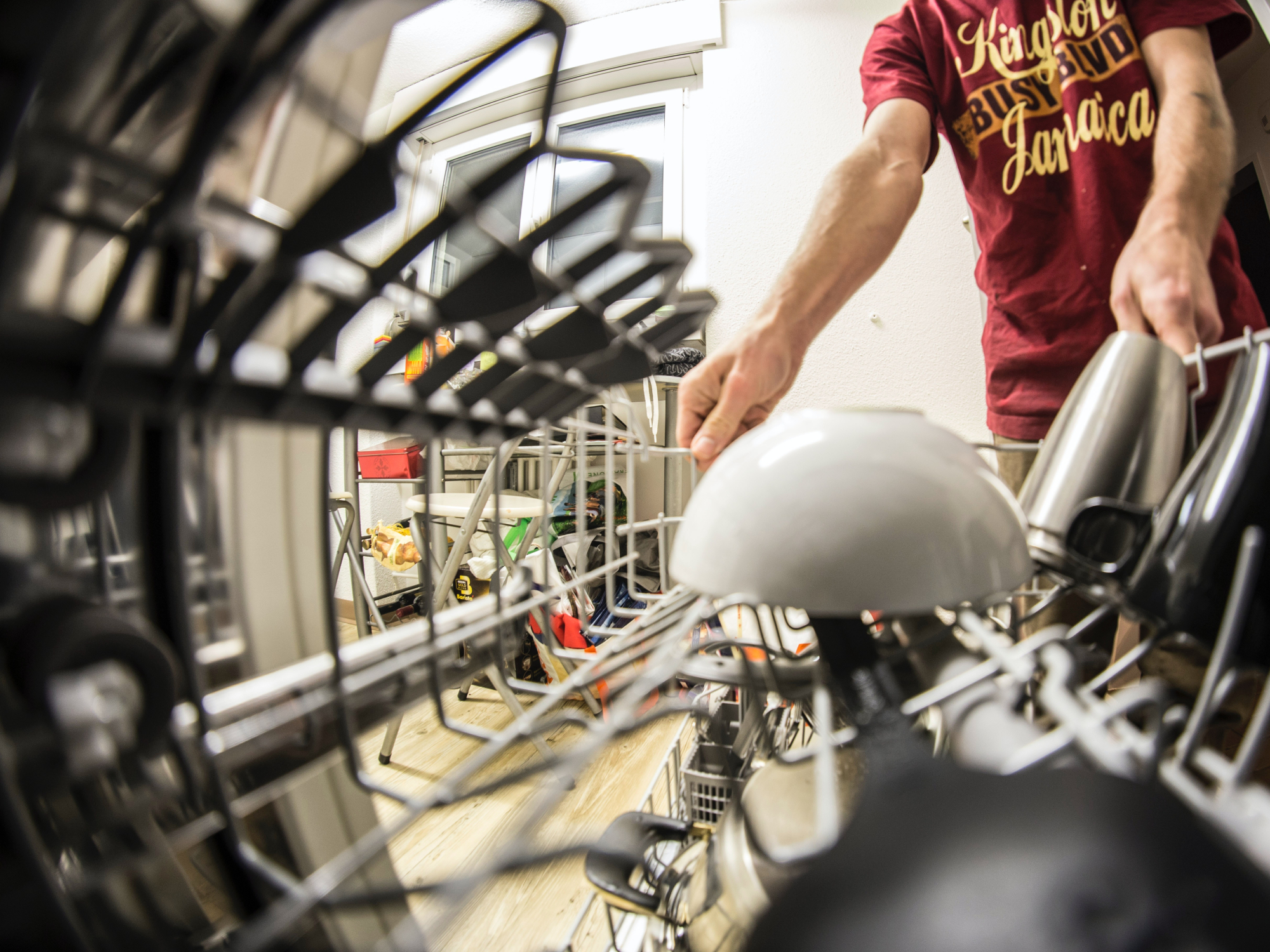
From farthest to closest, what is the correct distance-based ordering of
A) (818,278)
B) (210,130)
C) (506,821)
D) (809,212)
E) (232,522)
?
(809,212) < (506,821) < (818,278) < (232,522) < (210,130)

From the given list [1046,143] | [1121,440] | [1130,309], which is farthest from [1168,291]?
[1046,143]

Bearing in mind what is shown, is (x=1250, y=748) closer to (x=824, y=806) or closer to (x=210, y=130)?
(x=824, y=806)

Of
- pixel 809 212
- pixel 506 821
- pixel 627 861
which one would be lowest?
pixel 506 821

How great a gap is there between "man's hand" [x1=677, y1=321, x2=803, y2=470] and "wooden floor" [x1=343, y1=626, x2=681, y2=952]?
28 centimetres

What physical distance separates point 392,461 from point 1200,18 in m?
1.78

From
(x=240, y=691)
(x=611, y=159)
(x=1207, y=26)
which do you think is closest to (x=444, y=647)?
(x=240, y=691)

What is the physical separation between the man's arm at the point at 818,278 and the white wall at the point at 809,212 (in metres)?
0.66

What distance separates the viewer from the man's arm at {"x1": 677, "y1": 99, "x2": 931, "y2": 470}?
0.38m

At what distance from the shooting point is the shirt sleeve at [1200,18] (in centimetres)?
56

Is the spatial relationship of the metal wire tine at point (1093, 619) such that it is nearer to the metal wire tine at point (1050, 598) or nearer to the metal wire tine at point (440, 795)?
the metal wire tine at point (1050, 598)

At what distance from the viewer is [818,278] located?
18.3 inches

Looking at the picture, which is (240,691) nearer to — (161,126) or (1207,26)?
(161,126)

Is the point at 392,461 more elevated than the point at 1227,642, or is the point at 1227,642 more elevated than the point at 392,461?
the point at 392,461

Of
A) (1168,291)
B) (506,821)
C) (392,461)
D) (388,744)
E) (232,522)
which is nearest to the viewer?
(232,522)
